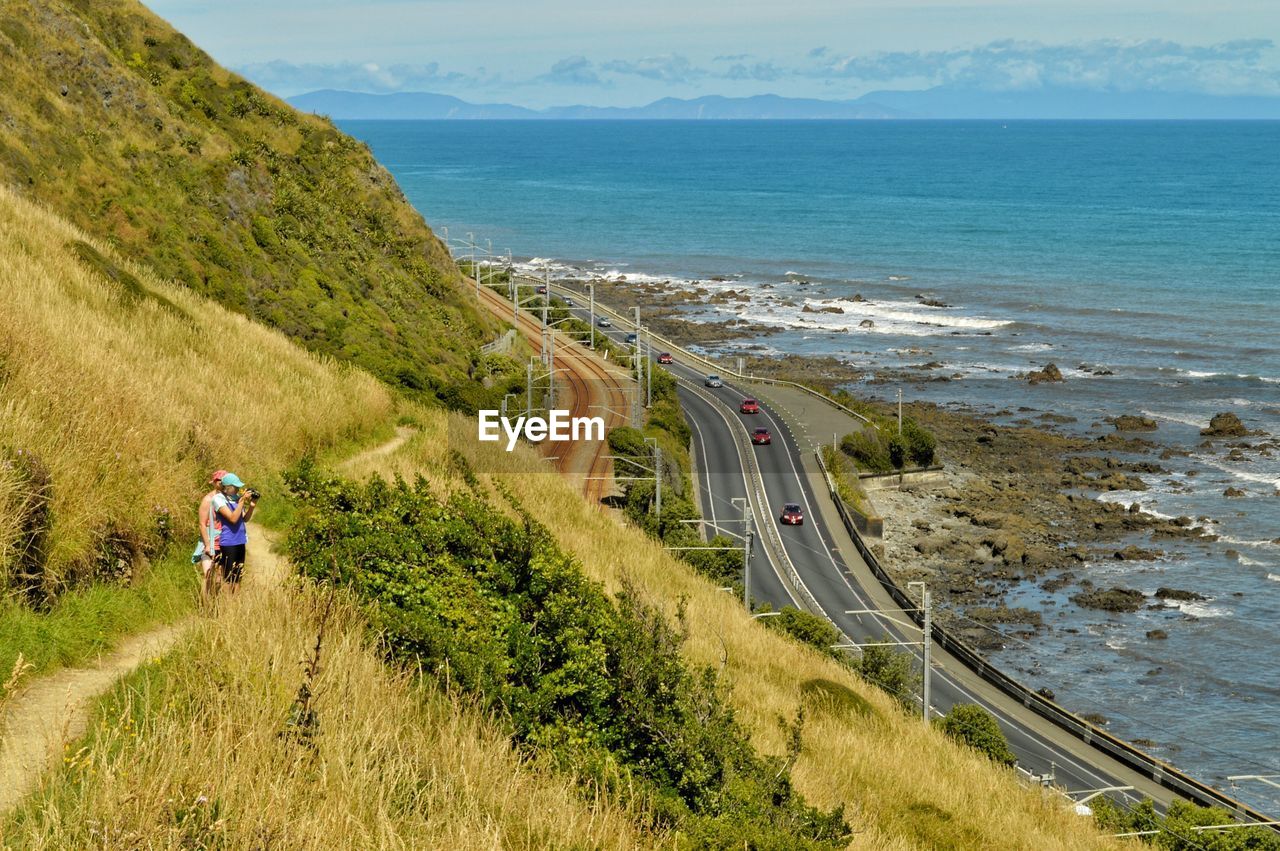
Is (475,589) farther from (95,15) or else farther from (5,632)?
(95,15)

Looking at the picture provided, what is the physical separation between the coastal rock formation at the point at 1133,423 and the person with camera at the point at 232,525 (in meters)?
75.7

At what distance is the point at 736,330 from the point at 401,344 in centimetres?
7133

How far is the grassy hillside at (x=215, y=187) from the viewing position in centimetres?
4028

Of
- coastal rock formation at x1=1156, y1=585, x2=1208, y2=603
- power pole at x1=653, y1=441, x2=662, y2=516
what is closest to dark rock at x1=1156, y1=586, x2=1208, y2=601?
coastal rock formation at x1=1156, y1=585, x2=1208, y2=603

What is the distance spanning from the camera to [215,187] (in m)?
48.7

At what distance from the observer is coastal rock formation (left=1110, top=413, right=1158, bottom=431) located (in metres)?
77.5

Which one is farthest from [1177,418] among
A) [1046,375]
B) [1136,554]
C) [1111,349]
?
[1136,554]

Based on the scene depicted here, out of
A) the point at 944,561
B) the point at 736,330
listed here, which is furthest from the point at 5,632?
the point at 736,330

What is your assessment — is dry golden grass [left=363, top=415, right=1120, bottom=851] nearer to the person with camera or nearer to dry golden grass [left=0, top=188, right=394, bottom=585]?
dry golden grass [left=0, top=188, right=394, bottom=585]

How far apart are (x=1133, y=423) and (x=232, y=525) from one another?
7700cm

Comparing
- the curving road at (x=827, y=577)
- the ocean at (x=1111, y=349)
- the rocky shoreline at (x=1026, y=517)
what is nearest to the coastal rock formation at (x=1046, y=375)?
the rocky shoreline at (x=1026, y=517)

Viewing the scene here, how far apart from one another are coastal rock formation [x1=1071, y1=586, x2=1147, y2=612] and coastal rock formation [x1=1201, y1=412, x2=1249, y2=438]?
92.7 feet

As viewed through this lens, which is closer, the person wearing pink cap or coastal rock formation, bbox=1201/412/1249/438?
the person wearing pink cap

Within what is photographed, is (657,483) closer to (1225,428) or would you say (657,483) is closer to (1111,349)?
(1225,428)
